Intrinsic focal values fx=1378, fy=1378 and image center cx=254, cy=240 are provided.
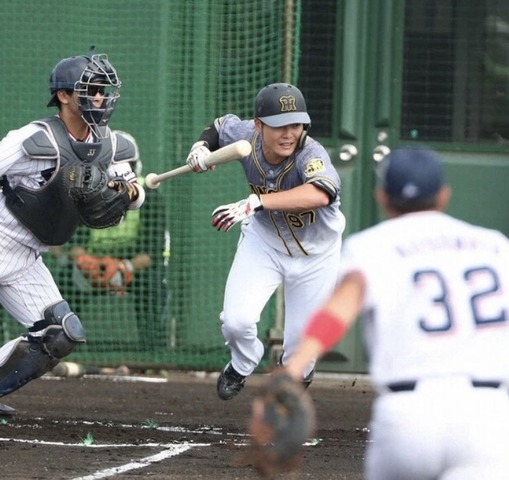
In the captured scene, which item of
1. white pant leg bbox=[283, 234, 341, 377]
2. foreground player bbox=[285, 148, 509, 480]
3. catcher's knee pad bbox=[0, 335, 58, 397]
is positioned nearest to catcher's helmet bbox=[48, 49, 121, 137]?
catcher's knee pad bbox=[0, 335, 58, 397]

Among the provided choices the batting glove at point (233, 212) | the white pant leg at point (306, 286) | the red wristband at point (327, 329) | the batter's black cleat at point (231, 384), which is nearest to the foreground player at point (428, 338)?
the red wristband at point (327, 329)

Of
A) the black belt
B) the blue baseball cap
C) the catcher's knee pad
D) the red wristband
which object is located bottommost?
the catcher's knee pad

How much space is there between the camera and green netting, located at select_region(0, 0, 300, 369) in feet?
34.8

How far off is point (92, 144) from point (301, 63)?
3.68m

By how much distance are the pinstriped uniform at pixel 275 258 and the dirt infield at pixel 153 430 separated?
0.62 metres

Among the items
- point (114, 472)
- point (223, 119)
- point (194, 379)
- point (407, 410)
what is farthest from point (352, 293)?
point (194, 379)

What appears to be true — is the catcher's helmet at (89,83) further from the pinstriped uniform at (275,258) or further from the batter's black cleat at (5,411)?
the batter's black cleat at (5,411)

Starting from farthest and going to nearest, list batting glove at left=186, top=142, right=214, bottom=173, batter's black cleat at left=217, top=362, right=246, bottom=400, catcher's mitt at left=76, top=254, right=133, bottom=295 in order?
catcher's mitt at left=76, top=254, right=133, bottom=295, batter's black cleat at left=217, top=362, right=246, bottom=400, batting glove at left=186, top=142, right=214, bottom=173

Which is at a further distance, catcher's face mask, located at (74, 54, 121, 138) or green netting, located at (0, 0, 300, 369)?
green netting, located at (0, 0, 300, 369)

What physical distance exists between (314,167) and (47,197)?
1440 millimetres

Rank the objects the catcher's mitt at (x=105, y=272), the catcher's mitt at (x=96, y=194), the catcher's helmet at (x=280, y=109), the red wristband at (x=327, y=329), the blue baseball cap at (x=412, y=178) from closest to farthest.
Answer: the red wristband at (x=327, y=329), the blue baseball cap at (x=412, y=178), the catcher's mitt at (x=96, y=194), the catcher's helmet at (x=280, y=109), the catcher's mitt at (x=105, y=272)

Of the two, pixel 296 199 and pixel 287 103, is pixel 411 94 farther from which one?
pixel 296 199

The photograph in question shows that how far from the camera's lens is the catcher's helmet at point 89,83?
7332mm

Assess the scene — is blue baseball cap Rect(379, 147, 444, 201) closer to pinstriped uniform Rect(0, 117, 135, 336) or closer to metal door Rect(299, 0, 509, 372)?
pinstriped uniform Rect(0, 117, 135, 336)
